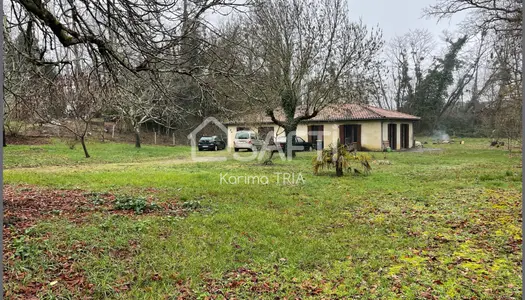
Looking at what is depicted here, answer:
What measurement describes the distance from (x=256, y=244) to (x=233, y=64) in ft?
8.88

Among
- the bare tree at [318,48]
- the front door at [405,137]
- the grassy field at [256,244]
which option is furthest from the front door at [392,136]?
the grassy field at [256,244]

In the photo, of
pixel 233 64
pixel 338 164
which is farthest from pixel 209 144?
pixel 233 64

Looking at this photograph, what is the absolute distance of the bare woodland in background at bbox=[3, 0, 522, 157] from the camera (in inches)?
195

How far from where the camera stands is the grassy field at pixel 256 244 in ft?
11.8

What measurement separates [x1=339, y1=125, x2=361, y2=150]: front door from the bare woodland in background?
4373 millimetres

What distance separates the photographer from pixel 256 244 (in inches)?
193

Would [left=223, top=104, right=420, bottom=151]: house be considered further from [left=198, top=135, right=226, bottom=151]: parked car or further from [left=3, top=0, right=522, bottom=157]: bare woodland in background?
[left=3, top=0, right=522, bottom=157]: bare woodland in background

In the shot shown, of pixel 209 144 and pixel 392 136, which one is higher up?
pixel 392 136

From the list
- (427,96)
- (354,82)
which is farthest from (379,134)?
(427,96)

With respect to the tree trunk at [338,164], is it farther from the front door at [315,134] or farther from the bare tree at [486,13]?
the front door at [315,134]

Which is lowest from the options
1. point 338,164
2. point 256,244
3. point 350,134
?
point 256,244

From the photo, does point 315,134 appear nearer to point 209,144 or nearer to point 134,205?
point 209,144

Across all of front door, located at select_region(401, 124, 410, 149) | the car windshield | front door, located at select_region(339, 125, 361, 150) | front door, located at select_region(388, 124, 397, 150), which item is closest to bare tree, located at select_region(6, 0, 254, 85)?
the car windshield

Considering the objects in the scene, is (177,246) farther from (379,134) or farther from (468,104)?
(468,104)
